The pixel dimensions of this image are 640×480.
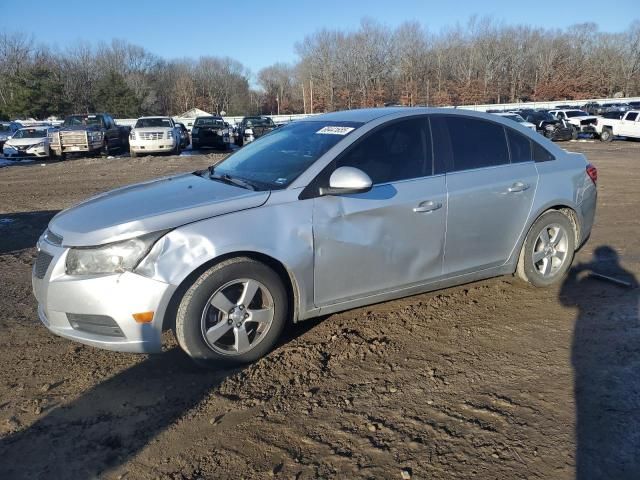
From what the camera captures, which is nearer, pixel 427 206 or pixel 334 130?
pixel 427 206

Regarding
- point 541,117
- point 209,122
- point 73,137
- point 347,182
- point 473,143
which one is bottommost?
point 347,182

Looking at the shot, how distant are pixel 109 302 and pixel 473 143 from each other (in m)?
3.11

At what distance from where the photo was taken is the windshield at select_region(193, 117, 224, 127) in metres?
25.5

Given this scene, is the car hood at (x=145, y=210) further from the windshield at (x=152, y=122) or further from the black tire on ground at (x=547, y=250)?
the windshield at (x=152, y=122)

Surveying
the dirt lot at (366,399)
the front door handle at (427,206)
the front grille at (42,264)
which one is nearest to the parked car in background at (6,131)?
the dirt lot at (366,399)

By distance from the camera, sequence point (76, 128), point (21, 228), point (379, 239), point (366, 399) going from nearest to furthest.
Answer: point (366, 399) → point (379, 239) → point (21, 228) → point (76, 128)

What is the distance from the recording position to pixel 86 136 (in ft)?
70.1

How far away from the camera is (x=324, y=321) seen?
433cm

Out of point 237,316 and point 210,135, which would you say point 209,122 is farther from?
point 237,316

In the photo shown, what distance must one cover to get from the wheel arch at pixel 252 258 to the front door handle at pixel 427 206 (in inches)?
43.4

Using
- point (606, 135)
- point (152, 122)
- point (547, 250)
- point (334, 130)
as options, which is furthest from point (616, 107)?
point (334, 130)

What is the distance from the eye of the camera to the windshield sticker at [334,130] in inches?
159

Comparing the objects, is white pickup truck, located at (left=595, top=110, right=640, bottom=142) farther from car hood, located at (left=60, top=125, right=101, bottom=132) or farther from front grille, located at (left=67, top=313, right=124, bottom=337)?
front grille, located at (left=67, top=313, right=124, bottom=337)

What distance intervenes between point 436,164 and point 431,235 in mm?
581
